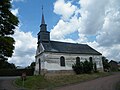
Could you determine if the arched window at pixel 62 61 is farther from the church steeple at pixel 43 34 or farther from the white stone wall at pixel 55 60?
the church steeple at pixel 43 34

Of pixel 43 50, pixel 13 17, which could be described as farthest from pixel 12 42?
pixel 43 50

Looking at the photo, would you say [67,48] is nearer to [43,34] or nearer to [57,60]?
[57,60]

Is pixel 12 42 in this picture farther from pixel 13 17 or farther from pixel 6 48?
pixel 13 17

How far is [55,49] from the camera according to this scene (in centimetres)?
3622

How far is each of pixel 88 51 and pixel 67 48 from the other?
5.36 meters

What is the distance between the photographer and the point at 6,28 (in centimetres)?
1789

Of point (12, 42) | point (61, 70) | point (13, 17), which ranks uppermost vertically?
point (13, 17)

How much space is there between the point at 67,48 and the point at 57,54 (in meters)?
3.84

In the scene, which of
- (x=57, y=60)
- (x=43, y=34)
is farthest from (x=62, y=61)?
(x=43, y=34)

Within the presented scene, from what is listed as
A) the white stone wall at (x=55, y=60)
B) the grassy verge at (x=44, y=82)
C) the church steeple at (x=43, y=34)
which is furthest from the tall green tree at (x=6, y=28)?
the church steeple at (x=43, y=34)

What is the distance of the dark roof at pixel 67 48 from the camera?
118 ft

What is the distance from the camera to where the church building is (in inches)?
1358

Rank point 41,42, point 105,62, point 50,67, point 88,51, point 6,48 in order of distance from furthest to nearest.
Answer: point 105,62, point 88,51, point 41,42, point 50,67, point 6,48

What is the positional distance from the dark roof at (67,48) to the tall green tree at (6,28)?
54.5 feet
